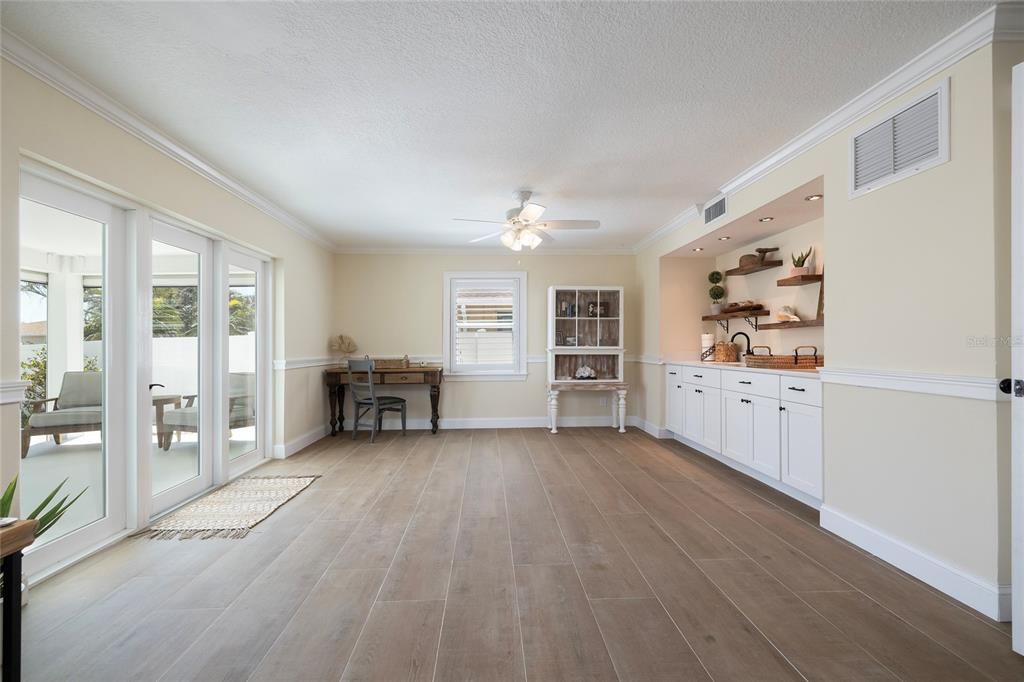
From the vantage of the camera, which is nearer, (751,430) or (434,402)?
(751,430)

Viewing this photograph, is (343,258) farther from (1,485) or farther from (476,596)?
(476,596)

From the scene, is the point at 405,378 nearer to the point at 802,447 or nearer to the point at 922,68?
the point at 802,447

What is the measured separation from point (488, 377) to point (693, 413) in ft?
8.92

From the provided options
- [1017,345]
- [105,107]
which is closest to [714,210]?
[1017,345]

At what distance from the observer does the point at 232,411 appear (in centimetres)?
414

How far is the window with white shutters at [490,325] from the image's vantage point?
6465mm

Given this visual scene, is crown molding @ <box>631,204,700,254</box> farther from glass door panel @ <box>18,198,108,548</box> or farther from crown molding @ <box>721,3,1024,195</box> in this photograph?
glass door panel @ <box>18,198,108,548</box>

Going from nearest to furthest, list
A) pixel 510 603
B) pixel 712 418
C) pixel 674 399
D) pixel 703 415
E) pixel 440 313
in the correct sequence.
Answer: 1. pixel 510 603
2. pixel 712 418
3. pixel 703 415
4. pixel 674 399
5. pixel 440 313

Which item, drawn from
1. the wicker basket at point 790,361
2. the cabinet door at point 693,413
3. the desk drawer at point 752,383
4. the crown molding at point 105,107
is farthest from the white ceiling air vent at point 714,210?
the crown molding at point 105,107

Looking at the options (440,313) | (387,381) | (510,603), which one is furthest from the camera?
(440,313)

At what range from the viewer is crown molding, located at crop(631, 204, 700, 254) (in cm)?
471

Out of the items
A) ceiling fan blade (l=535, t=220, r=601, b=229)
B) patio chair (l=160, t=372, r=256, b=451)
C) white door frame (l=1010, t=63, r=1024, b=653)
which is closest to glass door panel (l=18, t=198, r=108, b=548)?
patio chair (l=160, t=372, r=256, b=451)

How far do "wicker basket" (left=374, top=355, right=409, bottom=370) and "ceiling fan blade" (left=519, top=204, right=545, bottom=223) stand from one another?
9.52 feet

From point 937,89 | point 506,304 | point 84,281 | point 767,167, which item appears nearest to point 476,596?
point 84,281
